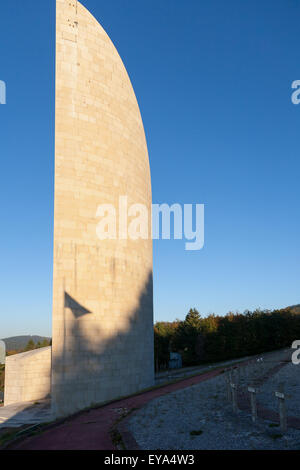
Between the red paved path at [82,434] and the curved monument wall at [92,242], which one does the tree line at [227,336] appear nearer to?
the curved monument wall at [92,242]

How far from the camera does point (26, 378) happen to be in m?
21.2

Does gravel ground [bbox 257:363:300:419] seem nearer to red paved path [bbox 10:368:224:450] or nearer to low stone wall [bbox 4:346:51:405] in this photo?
red paved path [bbox 10:368:224:450]

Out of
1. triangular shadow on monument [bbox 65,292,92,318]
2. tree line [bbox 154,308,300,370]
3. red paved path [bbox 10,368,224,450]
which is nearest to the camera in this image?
red paved path [bbox 10,368,224,450]

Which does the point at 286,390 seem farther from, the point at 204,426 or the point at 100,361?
the point at 100,361

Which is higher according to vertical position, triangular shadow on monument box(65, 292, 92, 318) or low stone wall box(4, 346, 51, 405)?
triangular shadow on monument box(65, 292, 92, 318)

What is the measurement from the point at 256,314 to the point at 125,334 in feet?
139

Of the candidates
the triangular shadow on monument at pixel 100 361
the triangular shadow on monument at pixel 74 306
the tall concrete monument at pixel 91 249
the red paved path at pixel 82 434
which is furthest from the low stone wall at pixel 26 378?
the red paved path at pixel 82 434

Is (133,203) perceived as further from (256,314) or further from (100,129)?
(256,314)

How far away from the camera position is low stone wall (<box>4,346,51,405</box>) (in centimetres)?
2112

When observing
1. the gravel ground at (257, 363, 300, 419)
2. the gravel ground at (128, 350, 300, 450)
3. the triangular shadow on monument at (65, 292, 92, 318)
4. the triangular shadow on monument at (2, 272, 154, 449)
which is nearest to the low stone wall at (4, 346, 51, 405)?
the triangular shadow on monument at (2, 272, 154, 449)

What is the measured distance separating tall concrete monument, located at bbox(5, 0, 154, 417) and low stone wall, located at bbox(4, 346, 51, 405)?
57 mm

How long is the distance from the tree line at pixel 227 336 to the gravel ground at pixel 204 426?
37150 mm

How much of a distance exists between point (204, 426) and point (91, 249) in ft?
35.6
